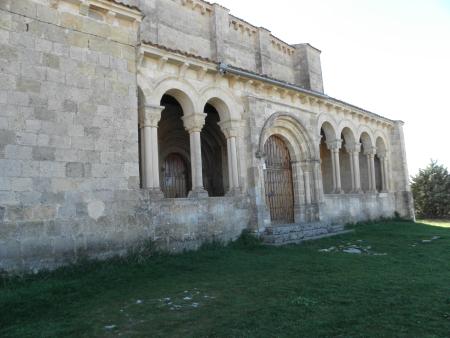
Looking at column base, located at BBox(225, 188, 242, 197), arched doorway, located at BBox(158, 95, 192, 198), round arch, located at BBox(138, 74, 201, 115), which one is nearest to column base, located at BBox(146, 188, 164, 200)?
round arch, located at BBox(138, 74, 201, 115)

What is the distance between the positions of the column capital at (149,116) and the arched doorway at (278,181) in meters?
4.36

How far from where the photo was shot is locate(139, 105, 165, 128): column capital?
25.9 ft

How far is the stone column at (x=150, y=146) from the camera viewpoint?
7.88 m

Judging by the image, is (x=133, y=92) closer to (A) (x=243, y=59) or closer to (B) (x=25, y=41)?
(B) (x=25, y=41)

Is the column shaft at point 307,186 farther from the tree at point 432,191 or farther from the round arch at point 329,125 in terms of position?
the tree at point 432,191

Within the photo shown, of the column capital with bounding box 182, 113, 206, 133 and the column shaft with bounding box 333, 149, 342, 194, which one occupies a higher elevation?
the column capital with bounding box 182, 113, 206, 133

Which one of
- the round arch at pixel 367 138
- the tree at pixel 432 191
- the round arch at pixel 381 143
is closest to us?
the round arch at pixel 367 138

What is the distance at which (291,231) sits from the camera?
32.3 ft

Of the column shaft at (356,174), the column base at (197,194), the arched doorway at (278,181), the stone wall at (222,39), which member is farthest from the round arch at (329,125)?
the column base at (197,194)

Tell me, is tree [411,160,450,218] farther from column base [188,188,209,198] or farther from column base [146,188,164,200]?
column base [146,188,164,200]

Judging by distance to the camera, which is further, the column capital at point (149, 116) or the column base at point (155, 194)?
the column capital at point (149, 116)

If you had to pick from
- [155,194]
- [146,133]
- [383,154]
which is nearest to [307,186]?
[155,194]

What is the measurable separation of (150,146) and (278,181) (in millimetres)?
4989

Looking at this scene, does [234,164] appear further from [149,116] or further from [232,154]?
[149,116]
